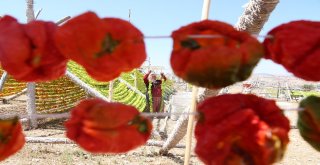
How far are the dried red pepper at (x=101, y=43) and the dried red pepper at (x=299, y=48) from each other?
14.4 inches

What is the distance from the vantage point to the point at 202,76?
3.07 ft

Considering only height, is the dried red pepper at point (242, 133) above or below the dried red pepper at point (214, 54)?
below

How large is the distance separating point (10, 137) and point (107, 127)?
334 mm

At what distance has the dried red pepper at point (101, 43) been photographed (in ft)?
3.17

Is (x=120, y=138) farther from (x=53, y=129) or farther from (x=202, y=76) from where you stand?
(x=53, y=129)

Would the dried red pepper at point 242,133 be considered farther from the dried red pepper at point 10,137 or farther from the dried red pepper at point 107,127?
the dried red pepper at point 10,137

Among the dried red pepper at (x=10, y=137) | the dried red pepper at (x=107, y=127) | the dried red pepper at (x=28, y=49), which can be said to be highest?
the dried red pepper at (x=28, y=49)

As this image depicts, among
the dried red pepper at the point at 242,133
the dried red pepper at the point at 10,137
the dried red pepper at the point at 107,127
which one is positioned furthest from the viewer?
the dried red pepper at the point at 10,137

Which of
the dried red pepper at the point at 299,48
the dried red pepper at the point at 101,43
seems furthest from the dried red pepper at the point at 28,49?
the dried red pepper at the point at 299,48

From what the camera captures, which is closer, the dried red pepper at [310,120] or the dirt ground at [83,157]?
the dried red pepper at [310,120]

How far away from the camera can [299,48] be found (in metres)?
0.95

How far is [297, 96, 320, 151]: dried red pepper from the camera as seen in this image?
99 centimetres

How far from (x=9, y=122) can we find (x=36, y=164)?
5025 mm

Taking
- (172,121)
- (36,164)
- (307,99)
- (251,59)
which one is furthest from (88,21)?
(172,121)
